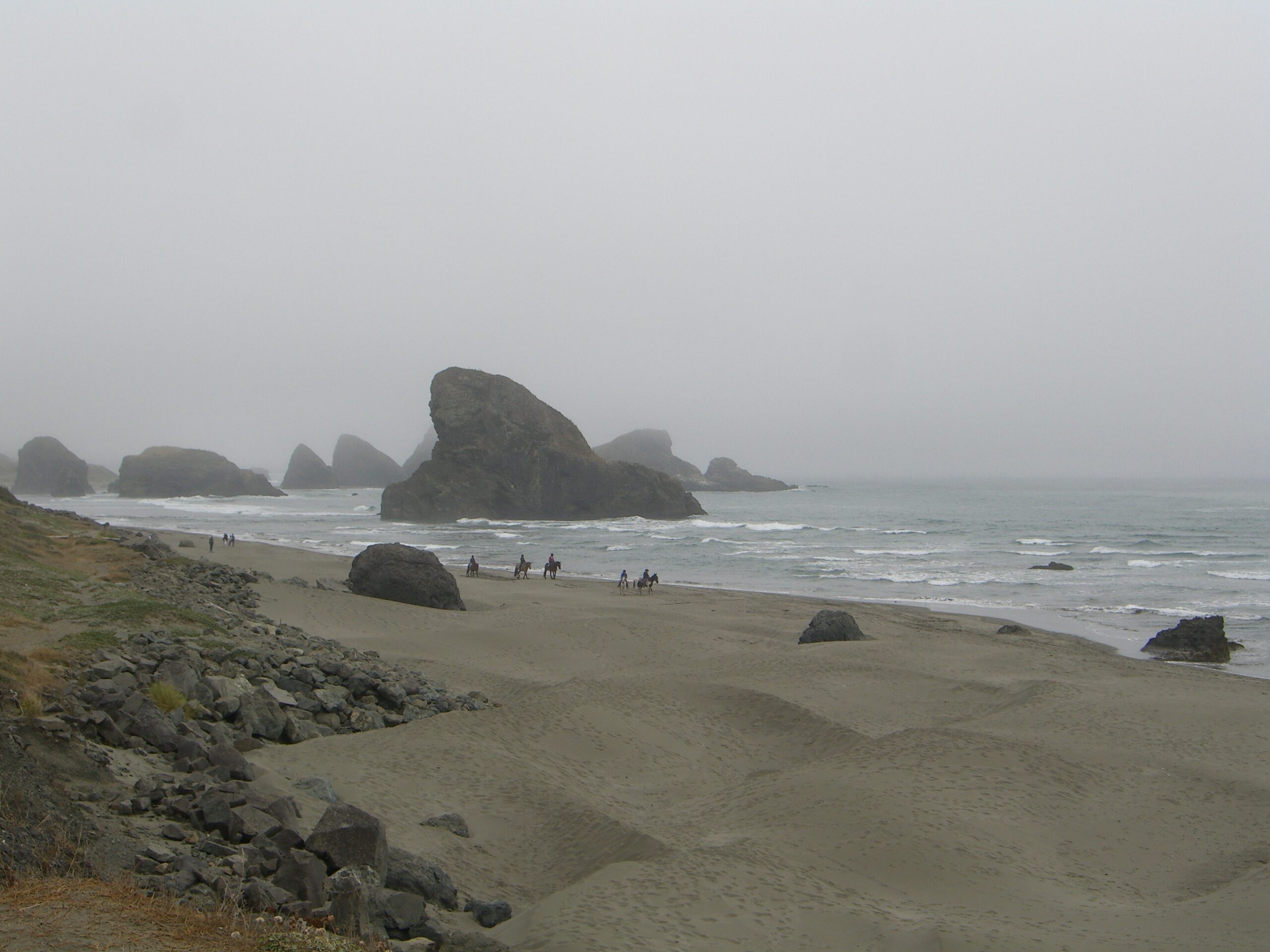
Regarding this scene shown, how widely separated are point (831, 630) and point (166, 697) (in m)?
14.1

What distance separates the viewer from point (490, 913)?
20.4 ft

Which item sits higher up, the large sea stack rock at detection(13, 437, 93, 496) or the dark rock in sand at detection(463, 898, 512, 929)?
the large sea stack rock at detection(13, 437, 93, 496)

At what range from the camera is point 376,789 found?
838 centimetres

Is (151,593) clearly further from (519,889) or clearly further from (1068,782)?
(1068,782)

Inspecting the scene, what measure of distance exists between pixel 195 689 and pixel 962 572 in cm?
3720

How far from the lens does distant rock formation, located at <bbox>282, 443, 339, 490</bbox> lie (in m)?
155

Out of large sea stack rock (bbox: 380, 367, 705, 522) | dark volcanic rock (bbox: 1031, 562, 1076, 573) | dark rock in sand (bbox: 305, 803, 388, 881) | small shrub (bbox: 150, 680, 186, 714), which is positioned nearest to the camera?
dark rock in sand (bbox: 305, 803, 388, 881)

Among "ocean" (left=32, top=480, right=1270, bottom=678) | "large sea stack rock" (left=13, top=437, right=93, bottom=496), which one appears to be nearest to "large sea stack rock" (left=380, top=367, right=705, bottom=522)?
"ocean" (left=32, top=480, right=1270, bottom=678)

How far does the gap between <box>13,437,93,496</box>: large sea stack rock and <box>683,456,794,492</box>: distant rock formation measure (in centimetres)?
9284

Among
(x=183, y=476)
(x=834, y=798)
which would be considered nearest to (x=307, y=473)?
(x=183, y=476)

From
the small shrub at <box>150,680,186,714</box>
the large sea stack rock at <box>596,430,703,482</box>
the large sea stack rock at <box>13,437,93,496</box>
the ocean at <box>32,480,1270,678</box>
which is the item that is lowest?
the ocean at <box>32,480,1270,678</box>

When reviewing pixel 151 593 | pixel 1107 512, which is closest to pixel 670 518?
pixel 1107 512

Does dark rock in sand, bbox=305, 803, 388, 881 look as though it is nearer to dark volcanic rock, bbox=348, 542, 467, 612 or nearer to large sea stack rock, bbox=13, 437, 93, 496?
dark volcanic rock, bbox=348, 542, 467, 612

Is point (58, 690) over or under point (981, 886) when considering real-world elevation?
over
